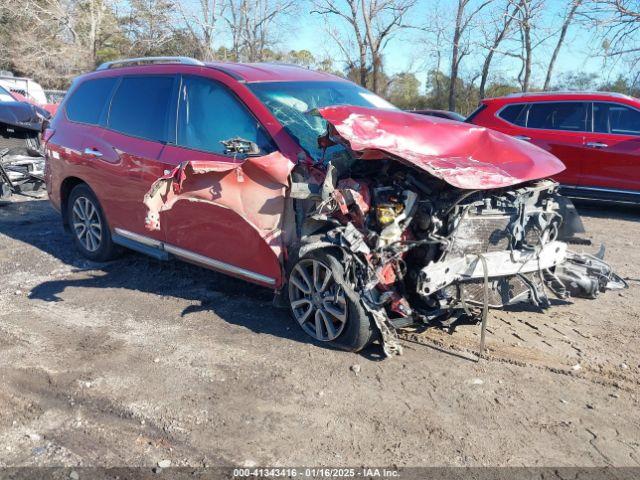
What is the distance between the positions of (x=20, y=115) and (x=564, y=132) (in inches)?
360

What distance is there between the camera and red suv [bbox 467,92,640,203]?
860cm

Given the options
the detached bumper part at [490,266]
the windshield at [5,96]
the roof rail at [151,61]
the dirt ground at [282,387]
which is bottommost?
the dirt ground at [282,387]

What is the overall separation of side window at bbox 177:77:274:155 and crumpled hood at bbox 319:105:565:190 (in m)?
0.69

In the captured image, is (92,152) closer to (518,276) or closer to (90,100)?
(90,100)

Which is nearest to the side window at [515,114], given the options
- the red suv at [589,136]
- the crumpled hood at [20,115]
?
the red suv at [589,136]

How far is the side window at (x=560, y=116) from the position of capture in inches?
352

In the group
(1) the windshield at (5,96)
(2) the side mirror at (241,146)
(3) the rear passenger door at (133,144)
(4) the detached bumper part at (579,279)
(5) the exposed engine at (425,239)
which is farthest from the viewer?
(1) the windshield at (5,96)

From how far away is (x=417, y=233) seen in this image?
13.2 ft

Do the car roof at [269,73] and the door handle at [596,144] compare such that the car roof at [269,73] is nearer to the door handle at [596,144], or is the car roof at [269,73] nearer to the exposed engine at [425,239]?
the exposed engine at [425,239]

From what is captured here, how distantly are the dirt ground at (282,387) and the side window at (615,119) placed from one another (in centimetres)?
420

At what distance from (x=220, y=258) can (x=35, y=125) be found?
6.81m

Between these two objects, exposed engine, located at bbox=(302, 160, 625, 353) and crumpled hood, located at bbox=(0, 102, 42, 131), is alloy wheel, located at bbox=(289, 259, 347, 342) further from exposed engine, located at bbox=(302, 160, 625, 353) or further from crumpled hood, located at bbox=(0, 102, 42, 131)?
crumpled hood, located at bbox=(0, 102, 42, 131)

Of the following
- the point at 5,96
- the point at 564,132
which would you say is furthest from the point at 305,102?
the point at 5,96

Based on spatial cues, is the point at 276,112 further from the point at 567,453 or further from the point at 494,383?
the point at 567,453
